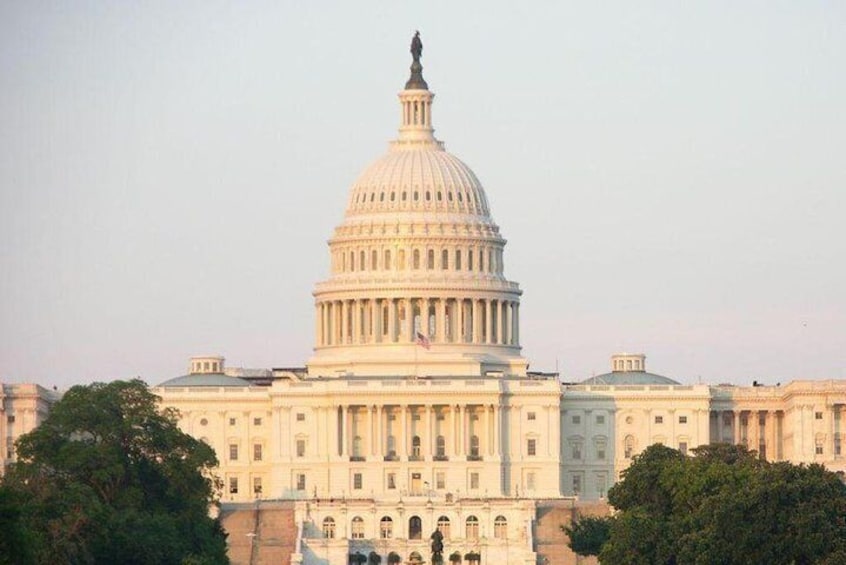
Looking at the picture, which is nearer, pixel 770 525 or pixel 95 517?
pixel 95 517

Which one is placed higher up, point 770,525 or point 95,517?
point 95,517

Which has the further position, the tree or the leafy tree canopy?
the leafy tree canopy

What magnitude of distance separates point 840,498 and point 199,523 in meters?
31.0

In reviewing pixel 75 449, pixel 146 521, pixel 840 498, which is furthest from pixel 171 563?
pixel 840 498

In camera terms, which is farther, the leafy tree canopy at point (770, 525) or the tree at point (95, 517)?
the leafy tree canopy at point (770, 525)

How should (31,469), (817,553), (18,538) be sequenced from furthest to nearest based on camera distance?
(31,469) < (817,553) < (18,538)

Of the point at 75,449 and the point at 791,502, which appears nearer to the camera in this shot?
the point at 791,502

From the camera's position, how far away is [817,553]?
181 metres

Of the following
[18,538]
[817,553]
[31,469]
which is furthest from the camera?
[31,469]

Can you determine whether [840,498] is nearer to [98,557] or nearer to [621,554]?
[621,554]

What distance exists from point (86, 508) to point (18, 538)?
85.3ft

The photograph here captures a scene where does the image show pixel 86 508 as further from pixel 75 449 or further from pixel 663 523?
pixel 663 523

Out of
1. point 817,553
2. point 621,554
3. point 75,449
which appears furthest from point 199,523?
point 817,553

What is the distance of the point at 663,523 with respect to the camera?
199m
